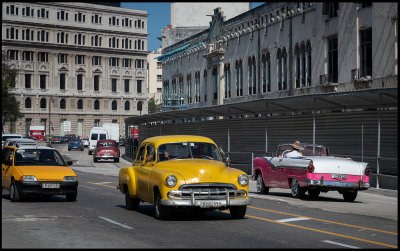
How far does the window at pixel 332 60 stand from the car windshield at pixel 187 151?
25.6m

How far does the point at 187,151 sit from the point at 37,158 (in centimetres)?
671

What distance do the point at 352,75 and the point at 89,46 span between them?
352 ft

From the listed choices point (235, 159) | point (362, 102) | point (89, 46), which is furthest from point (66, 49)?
point (362, 102)

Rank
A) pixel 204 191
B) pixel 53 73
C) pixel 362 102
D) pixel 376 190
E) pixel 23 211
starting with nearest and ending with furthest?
1. pixel 204 191
2. pixel 23 211
3. pixel 376 190
4. pixel 362 102
5. pixel 53 73

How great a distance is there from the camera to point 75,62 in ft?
456

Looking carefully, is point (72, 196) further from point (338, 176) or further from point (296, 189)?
point (338, 176)

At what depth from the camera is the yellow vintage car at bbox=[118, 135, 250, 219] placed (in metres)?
13.7

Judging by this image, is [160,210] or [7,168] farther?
[7,168]

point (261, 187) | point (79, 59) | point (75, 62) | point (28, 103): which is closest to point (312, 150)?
point (261, 187)

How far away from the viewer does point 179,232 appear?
12227 mm

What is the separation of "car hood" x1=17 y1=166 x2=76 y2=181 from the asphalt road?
74 centimetres

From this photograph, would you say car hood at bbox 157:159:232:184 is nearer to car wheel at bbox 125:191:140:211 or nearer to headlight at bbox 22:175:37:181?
car wheel at bbox 125:191:140:211

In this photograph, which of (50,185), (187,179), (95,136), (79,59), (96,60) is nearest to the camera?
(187,179)

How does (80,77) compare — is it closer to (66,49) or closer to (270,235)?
(66,49)
